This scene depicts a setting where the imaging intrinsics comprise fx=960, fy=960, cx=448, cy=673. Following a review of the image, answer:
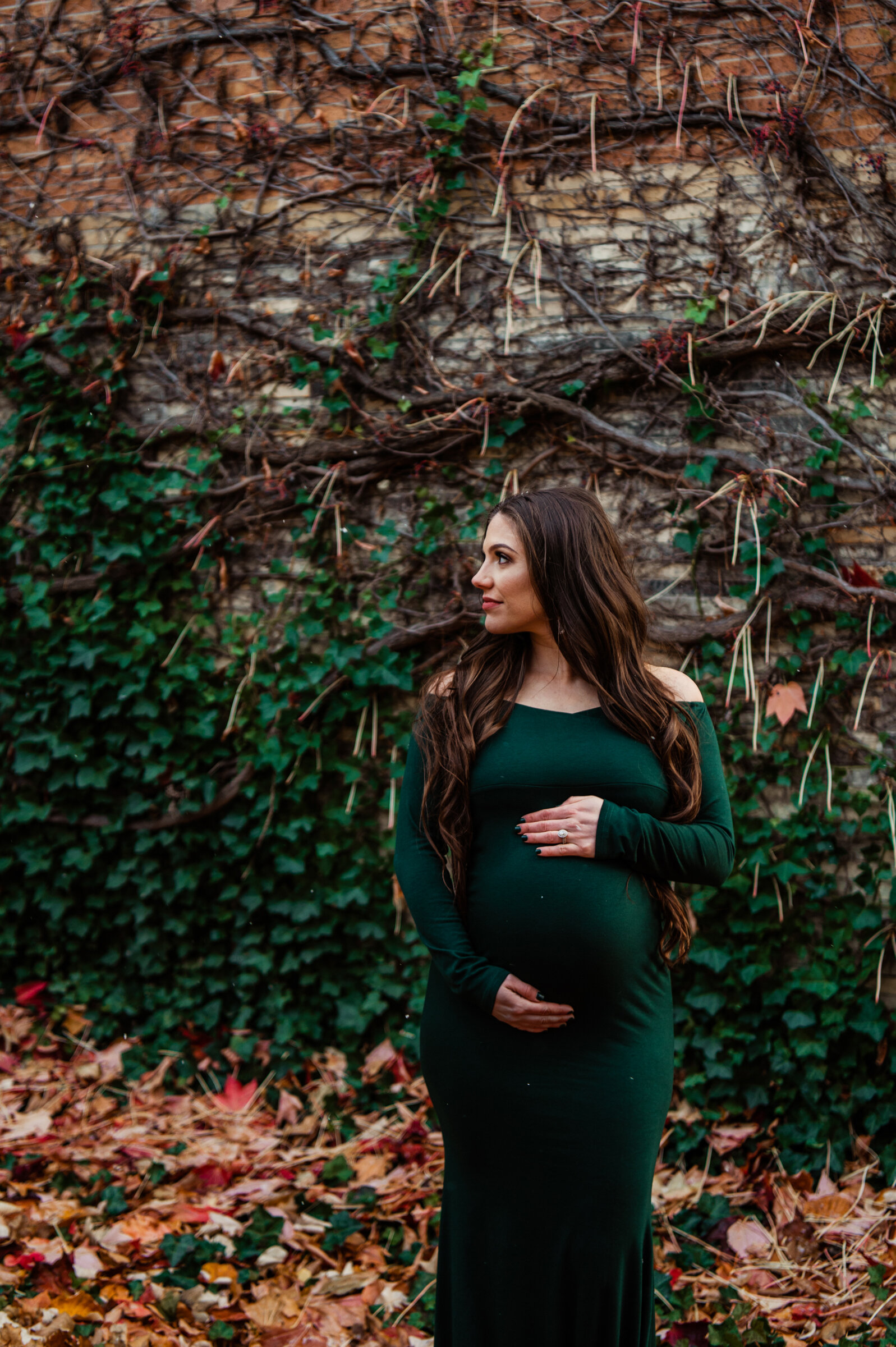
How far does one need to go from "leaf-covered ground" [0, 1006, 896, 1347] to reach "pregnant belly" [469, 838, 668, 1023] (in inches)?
47.4

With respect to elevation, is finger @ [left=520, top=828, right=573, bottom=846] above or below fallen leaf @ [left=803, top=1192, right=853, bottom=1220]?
above

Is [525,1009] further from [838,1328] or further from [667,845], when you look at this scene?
[838,1328]

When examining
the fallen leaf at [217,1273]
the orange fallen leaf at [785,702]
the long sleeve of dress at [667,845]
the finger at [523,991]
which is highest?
the long sleeve of dress at [667,845]

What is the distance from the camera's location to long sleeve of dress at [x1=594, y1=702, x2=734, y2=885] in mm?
1811

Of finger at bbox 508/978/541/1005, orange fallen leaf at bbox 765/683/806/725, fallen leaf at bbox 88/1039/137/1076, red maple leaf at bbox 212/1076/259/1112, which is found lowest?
fallen leaf at bbox 88/1039/137/1076

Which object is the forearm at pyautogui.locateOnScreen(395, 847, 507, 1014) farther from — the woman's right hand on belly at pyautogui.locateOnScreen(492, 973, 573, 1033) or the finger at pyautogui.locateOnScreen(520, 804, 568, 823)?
the finger at pyautogui.locateOnScreen(520, 804, 568, 823)

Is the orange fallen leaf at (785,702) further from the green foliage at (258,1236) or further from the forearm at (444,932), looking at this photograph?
the green foliage at (258,1236)

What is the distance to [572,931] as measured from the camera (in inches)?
71.4

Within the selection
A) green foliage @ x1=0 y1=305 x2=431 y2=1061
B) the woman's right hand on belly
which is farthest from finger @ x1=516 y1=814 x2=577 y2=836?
green foliage @ x1=0 y1=305 x2=431 y2=1061

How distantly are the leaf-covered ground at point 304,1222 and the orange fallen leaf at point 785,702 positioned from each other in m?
1.35

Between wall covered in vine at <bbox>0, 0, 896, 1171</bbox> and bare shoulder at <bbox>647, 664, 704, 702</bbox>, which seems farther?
wall covered in vine at <bbox>0, 0, 896, 1171</bbox>

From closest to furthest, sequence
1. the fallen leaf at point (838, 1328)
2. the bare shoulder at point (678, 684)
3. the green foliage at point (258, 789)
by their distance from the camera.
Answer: the bare shoulder at point (678, 684) < the fallen leaf at point (838, 1328) < the green foliage at point (258, 789)

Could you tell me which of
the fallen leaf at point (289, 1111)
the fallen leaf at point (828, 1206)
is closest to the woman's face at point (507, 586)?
the fallen leaf at point (828, 1206)

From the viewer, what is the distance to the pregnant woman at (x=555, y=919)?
1813 mm
